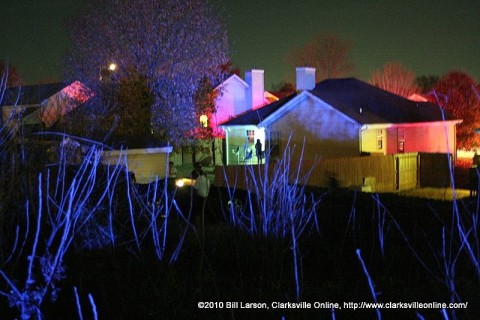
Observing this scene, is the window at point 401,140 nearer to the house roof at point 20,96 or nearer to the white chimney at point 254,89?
the white chimney at point 254,89

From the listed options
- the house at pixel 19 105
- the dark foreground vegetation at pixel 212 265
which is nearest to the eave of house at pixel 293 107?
the house at pixel 19 105

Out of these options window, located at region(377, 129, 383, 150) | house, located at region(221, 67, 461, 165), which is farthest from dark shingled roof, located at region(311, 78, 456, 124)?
window, located at region(377, 129, 383, 150)

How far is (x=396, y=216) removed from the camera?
1012 cm

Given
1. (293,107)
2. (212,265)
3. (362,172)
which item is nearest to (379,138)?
(293,107)

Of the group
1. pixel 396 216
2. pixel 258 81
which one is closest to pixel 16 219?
pixel 396 216

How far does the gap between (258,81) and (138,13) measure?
43.7 feet

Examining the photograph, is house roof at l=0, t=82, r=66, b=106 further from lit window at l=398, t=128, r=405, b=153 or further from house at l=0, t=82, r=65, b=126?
lit window at l=398, t=128, r=405, b=153

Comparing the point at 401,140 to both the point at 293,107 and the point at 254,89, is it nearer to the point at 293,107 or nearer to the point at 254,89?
the point at 293,107

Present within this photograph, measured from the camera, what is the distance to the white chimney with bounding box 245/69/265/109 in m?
39.7

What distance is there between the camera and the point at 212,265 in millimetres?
7191

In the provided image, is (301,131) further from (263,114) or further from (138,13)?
(138,13)

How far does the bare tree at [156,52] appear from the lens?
92.4 feet

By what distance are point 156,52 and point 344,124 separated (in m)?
9.16

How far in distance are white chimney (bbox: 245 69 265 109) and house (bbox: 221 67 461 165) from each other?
6.02m
